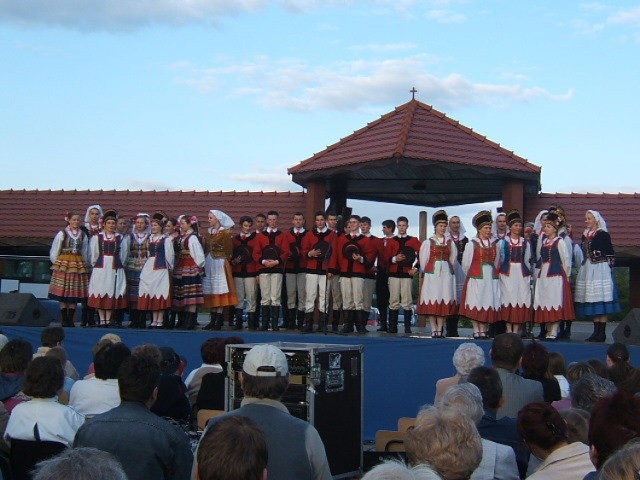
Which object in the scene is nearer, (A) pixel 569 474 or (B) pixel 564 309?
(A) pixel 569 474

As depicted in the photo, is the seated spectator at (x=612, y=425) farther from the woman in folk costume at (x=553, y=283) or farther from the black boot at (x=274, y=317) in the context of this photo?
the black boot at (x=274, y=317)

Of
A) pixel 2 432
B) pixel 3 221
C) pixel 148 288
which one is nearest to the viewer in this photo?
pixel 2 432

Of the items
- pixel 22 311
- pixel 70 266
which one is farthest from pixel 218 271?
pixel 22 311

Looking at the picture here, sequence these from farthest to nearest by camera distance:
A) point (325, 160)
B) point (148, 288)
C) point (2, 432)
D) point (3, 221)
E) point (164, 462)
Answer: point (3, 221)
point (325, 160)
point (148, 288)
point (2, 432)
point (164, 462)

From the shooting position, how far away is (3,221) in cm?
1348

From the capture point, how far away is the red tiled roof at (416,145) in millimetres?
11569

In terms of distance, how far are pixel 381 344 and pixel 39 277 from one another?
810 centimetres

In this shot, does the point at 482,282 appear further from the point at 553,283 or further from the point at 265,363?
the point at 265,363

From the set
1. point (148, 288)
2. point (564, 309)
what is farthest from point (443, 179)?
point (148, 288)

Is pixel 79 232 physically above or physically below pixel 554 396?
above

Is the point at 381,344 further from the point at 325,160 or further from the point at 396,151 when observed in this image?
the point at 325,160

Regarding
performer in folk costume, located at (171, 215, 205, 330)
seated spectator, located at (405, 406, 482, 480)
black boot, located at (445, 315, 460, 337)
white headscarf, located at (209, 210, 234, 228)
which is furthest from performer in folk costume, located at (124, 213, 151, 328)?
seated spectator, located at (405, 406, 482, 480)

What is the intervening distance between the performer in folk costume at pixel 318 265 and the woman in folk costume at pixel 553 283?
2.44 metres

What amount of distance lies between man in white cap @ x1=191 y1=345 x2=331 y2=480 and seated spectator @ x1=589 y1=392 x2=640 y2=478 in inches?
38.5
